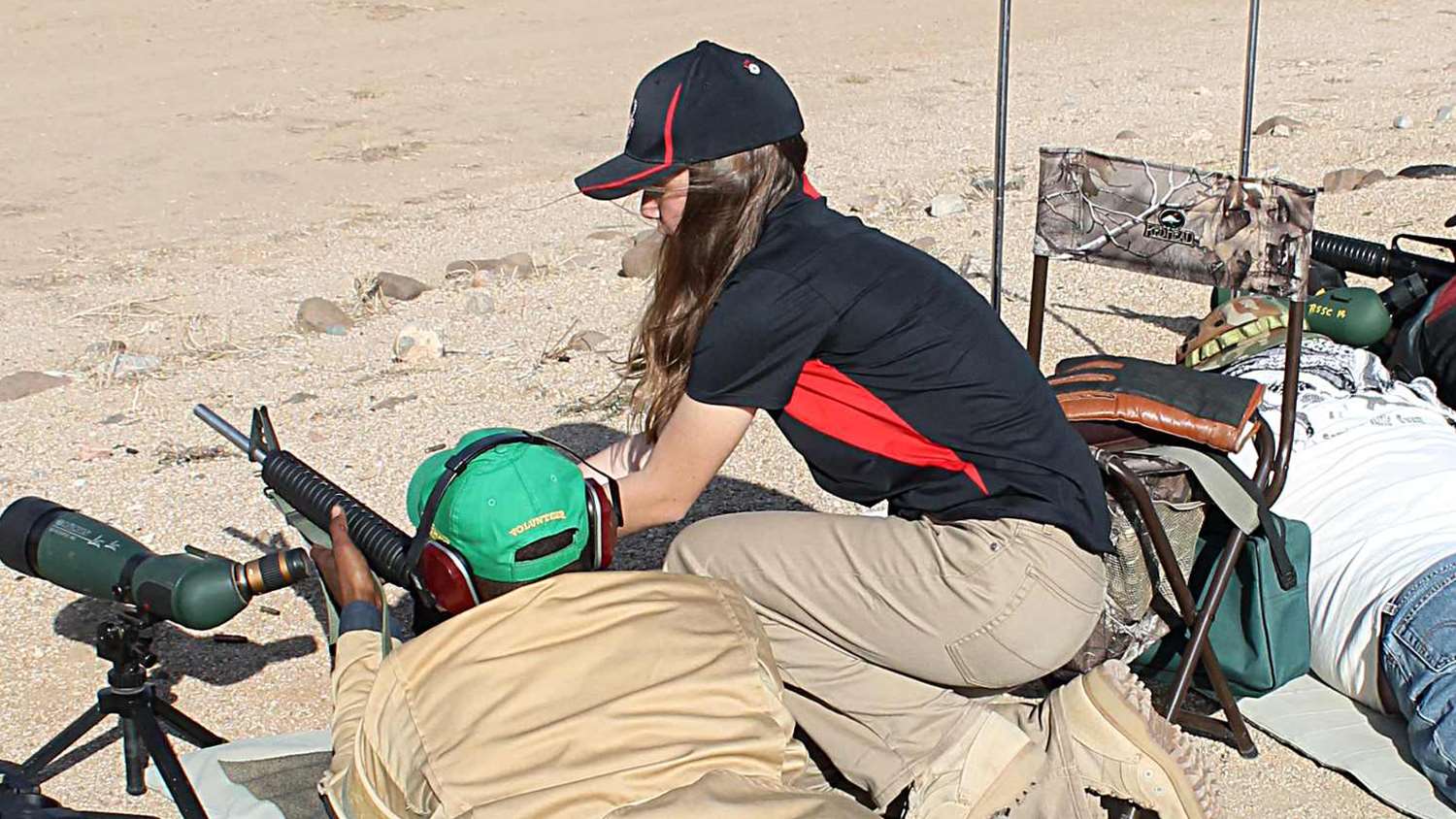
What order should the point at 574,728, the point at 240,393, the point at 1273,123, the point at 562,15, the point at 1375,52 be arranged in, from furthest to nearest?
1. the point at 562,15
2. the point at 1375,52
3. the point at 1273,123
4. the point at 240,393
5. the point at 574,728

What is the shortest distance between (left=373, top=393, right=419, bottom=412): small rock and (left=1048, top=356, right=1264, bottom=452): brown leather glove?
2.46m

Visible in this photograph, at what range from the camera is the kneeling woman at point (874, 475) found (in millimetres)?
2645

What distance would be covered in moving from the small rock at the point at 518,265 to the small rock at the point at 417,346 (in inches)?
45.2

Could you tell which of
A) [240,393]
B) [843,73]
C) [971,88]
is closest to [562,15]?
[843,73]

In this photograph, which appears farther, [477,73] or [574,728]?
[477,73]

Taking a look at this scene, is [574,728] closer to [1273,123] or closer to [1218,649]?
[1218,649]

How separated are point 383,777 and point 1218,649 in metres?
1.98

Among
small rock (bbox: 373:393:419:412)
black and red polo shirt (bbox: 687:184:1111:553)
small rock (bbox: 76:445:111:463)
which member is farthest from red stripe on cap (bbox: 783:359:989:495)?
small rock (bbox: 76:445:111:463)

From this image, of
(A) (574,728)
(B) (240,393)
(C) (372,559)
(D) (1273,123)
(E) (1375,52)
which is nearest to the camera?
(A) (574,728)

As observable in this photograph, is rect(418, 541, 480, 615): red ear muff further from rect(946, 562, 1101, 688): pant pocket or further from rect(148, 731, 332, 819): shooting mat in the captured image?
rect(148, 731, 332, 819): shooting mat

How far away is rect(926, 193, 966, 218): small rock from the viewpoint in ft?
24.3

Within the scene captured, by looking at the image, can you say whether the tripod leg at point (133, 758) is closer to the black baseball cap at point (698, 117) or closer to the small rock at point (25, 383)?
A: the black baseball cap at point (698, 117)

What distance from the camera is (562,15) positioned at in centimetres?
1484

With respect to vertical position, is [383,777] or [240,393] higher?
[383,777]
